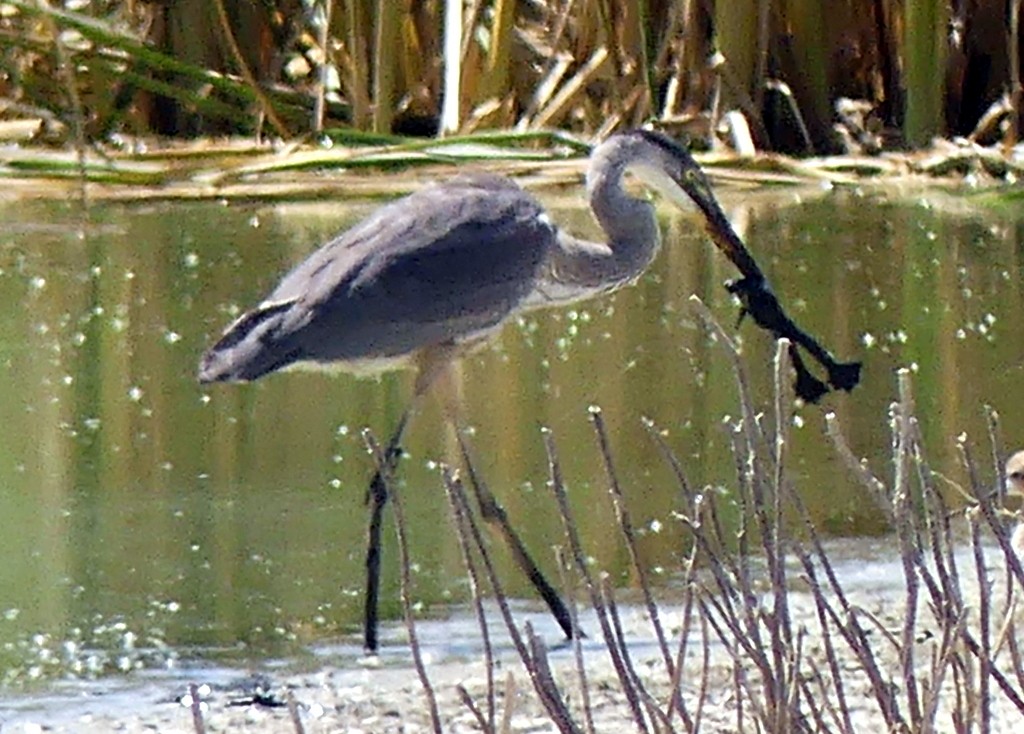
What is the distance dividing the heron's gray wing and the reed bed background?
5.81 metres

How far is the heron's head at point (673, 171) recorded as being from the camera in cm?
643

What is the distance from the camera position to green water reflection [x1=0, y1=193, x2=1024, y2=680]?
5676 mm

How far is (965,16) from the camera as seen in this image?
12.7m

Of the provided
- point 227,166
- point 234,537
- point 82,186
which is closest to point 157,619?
point 234,537

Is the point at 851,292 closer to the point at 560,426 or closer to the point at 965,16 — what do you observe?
the point at 560,426

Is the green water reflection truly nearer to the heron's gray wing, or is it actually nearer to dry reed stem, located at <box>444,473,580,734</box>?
the heron's gray wing

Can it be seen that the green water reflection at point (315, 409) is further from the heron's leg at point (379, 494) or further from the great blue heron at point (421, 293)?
the great blue heron at point (421, 293)

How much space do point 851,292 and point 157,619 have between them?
475 cm

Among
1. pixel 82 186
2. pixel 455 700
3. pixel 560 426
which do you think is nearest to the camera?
pixel 455 700

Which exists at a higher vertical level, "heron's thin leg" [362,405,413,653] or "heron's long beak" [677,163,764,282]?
"heron's long beak" [677,163,764,282]

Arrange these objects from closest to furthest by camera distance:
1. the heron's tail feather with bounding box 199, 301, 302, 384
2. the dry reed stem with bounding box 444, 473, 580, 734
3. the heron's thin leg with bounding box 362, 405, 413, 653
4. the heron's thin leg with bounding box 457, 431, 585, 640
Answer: the dry reed stem with bounding box 444, 473, 580, 734
the heron's thin leg with bounding box 362, 405, 413, 653
the heron's thin leg with bounding box 457, 431, 585, 640
the heron's tail feather with bounding box 199, 301, 302, 384

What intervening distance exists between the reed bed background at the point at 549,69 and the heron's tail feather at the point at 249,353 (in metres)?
6.18

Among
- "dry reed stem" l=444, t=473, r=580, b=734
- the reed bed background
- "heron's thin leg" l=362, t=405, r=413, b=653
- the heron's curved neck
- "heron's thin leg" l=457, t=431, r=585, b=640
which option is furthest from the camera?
the reed bed background

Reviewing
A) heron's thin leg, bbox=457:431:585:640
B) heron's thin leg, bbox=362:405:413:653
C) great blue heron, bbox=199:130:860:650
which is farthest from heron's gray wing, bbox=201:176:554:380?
heron's thin leg, bbox=457:431:585:640
